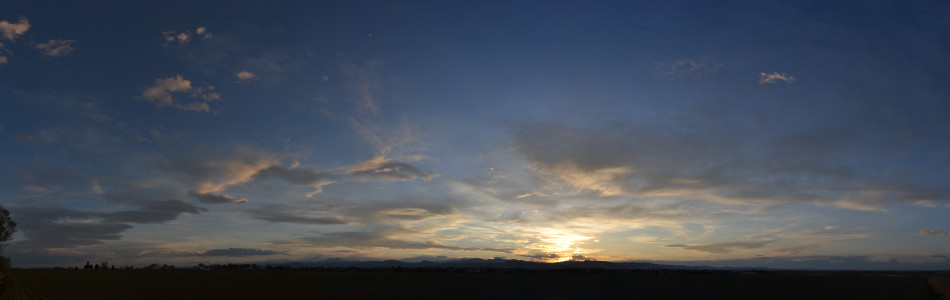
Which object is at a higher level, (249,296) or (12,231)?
(12,231)

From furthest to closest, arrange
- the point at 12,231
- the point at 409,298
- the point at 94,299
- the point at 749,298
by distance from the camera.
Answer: the point at 12,231, the point at 749,298, the point at 409,298, the point at 94,299

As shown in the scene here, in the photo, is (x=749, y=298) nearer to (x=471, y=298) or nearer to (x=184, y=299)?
(x=471, y=298)

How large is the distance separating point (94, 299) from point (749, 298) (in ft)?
151

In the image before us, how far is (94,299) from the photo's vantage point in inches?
1235

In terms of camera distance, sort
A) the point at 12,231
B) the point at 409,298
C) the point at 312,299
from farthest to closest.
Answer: the point at 12,231 → the point at 409,298 → the point at 312,299

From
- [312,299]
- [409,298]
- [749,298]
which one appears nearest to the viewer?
[312,299]

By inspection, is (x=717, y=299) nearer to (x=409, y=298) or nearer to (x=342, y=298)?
(x=409, y=298)

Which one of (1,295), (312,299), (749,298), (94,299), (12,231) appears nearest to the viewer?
(1,295)

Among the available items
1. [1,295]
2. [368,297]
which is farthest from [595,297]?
[1,295]

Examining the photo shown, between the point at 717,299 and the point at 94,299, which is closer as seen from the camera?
the point at 94,299

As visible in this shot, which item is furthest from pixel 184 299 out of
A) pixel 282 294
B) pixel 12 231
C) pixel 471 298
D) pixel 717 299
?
pixel 12 231

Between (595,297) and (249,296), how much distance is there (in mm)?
25871

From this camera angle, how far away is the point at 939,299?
40969 mm

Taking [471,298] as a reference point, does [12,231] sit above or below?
above
